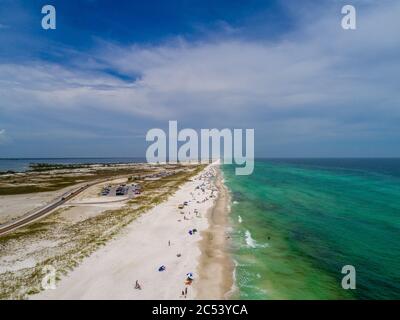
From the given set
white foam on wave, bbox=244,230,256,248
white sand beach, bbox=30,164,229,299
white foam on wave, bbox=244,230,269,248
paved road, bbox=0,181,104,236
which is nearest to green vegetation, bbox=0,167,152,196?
paved road, bbox=0,181,104,236

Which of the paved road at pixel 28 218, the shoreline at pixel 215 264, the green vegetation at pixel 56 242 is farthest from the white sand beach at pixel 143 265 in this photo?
the paved road at pixel 28 218

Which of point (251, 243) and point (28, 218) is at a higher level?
point (28, 218)

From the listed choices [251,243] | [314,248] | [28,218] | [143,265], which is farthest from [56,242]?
[314,248]

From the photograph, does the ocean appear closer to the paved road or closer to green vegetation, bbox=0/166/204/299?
green vegetation, bbox=0/166/204/299

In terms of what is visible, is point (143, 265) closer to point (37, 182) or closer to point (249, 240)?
point (249, 240)

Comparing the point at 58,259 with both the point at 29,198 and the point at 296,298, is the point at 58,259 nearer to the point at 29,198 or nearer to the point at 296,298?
the point at 296,298

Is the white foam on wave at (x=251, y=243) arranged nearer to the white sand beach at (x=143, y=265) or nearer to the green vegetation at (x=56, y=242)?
the white sand beach at (x=143, y=265)
